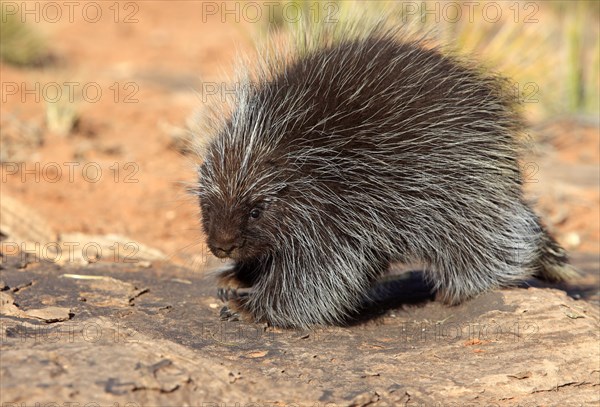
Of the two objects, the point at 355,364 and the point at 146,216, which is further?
the point at 146,216

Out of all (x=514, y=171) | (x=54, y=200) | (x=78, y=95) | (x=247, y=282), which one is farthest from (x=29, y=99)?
(x=514, y=171)

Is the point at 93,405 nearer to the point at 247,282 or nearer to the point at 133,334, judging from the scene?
the point at 133,334

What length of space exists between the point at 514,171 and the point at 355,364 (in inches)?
80.4

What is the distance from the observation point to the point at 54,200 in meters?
9.54

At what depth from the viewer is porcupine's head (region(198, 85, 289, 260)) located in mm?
5020

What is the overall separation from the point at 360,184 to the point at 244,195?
0.84 metres

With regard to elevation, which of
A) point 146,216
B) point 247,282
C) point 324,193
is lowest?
point 146,216

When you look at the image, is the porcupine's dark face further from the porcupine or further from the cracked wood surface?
the cracked wood surface

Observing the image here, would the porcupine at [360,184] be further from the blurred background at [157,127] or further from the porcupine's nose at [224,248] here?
the blurred background at [157,127]

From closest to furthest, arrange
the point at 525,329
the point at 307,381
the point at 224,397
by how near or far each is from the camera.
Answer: the point at 224,397 → the point at 307,381 → the point at 525,329

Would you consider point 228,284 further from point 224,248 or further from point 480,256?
point 480,256

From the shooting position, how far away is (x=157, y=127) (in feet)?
42.8

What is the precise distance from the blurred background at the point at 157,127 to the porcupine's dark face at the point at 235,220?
835 mm

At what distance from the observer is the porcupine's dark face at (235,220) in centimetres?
499
